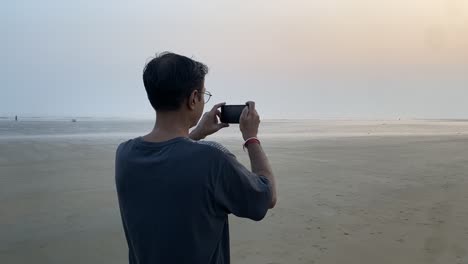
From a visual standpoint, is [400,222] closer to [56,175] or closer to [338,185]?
[338,185]

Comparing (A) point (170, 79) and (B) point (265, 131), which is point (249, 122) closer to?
(A) point (170, 79)

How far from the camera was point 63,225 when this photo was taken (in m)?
5.63

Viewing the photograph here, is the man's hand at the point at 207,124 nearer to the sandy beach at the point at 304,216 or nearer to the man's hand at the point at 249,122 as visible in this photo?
the man's hand at the point at 249,122

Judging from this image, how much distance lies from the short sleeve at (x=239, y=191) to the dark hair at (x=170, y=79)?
280 millimetres

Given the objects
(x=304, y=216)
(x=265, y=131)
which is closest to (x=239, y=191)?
(x=304, y=216)

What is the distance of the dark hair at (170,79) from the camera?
153 cm

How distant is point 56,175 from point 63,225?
403 cm

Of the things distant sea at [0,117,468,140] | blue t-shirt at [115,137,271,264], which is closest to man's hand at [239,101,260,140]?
blue t-shirt at [115,137,271,264]

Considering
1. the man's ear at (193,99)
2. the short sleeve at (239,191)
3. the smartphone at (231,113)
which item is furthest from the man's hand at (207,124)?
the short sleeve at (239,191)

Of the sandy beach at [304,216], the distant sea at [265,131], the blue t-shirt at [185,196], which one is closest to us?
the blue t-shirt at [185,196]

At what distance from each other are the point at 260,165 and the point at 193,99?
346 millimetres

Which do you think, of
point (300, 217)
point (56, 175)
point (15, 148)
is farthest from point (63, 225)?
point (15, 148)

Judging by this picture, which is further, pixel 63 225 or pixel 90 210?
pixel 90 210

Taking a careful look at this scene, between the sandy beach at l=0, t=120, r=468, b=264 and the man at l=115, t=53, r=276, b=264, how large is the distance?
3014 mm
